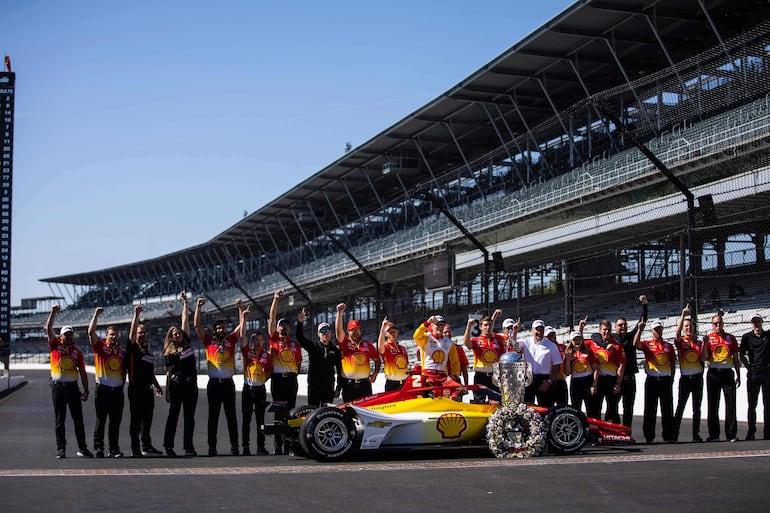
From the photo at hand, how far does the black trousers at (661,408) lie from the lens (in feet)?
42.7

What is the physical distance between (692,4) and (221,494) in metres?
26.6

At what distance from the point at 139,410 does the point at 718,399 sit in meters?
7.69

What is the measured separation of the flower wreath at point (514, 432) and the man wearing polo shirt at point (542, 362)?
6.19 feet

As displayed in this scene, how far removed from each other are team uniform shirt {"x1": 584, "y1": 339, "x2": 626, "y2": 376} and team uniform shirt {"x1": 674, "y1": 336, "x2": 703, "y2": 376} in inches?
33.2

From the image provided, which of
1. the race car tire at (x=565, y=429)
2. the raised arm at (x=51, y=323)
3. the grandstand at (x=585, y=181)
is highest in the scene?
the grandstand at (x=585, y=181)

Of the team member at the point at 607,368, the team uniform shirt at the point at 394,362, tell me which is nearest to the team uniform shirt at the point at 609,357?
the team member at the point at 607,368

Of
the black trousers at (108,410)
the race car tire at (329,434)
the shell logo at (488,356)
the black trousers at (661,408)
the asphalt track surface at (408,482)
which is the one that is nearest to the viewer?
the asphalt track surface at (408,482)

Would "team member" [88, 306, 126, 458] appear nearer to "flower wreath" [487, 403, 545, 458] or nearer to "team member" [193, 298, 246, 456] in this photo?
"team member" [193, 298, 246, 456]

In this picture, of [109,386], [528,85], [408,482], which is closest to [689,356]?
[408,482]

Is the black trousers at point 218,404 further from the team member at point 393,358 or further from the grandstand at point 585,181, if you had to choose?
the grandstand at point 585,181

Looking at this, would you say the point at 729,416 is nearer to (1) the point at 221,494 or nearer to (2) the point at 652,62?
(1) the point at 221,494

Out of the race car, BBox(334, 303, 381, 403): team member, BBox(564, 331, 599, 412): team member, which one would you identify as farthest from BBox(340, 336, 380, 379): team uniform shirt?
BBox(564, 331, 599, 412): team member

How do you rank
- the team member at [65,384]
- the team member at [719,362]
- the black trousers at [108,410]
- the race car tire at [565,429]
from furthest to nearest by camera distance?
the team member at [719,362] → the black trousers at [108,410] → the team member at [65,384] → the race car tire at [565,429]

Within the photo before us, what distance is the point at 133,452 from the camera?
11.6 metres
